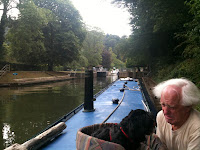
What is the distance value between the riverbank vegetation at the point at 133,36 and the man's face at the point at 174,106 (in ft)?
14.6

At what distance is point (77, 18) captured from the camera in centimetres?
3291

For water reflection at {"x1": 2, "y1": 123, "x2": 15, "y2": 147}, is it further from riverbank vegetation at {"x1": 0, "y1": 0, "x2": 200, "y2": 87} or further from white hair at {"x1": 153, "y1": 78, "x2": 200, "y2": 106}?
riverbank vegetation at {"x1": 0, "y1": 0, "x2": 200, "y2": 87}

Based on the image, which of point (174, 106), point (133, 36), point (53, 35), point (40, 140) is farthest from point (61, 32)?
point (174, 106)

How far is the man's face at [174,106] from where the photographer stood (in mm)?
1441

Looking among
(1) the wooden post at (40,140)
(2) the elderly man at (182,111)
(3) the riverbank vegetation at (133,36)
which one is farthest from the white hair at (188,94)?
(3) the riverbank vegetation at (133,36)

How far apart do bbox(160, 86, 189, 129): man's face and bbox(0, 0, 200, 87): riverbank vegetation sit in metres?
4.44

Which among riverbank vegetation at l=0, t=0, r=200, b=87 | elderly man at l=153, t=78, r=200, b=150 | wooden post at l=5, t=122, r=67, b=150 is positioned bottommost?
wooden post at l=5, t=122, r=67, b=150

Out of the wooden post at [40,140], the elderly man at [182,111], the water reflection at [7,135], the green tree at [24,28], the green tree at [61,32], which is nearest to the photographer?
the elderly man at [182,111]

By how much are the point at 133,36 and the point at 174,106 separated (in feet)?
50.6

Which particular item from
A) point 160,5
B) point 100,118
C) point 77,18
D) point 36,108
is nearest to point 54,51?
point 77,18

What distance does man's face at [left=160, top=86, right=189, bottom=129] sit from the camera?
1.44m

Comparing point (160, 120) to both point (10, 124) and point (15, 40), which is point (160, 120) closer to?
point (10, 124)

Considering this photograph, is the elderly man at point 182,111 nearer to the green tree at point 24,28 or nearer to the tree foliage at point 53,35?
the green tree at point 24,28

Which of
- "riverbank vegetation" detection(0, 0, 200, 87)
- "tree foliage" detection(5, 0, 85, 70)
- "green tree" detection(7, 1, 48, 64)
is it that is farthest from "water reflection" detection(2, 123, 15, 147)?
"tree foliage" detection(5, 0, 85, 70)
